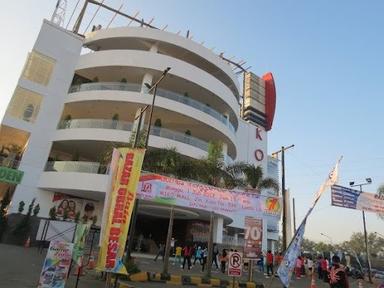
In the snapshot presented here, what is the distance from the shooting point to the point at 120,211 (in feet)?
30.4

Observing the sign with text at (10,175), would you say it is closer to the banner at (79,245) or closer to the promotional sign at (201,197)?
the promotional sign at (201,197)

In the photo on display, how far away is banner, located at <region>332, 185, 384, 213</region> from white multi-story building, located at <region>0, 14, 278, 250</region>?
458 inches

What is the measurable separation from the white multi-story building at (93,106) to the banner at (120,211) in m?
19.6

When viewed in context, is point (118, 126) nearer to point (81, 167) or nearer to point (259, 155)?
point (81, 167)

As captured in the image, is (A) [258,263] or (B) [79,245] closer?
(B) [79,245]

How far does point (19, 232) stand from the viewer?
2761cm

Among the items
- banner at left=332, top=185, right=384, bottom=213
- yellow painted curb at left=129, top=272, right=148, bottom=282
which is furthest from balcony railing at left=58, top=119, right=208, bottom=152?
yellow painted curb at left=129, top=272, right=148, bottom=282

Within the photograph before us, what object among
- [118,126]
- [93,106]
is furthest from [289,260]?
[93,106]

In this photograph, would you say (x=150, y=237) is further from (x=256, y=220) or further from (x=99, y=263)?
(x=99, y=263)

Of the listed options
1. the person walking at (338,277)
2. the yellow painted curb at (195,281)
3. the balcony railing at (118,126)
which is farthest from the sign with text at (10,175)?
the person walking at (338,277)

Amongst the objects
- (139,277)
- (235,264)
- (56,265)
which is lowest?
(139,277)

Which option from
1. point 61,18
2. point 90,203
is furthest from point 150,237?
point 61,18

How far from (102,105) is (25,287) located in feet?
78.4

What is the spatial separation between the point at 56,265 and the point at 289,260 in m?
6.14
